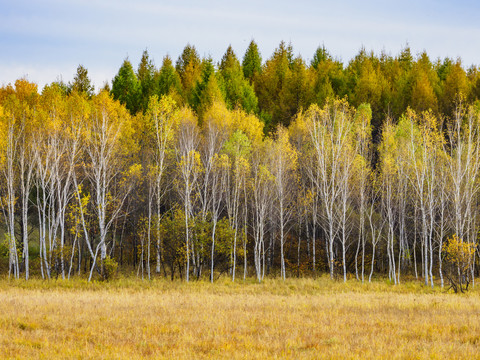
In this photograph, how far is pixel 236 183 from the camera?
31.1 m

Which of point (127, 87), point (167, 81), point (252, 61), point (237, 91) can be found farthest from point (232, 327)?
point (252, 61)

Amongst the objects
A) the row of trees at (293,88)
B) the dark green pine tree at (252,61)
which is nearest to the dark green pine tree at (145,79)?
the row of trees at (293,88)

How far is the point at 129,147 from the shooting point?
34812 millimetres

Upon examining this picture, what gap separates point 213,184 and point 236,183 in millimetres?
1705

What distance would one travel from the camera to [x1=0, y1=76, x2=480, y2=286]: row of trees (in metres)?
28.8

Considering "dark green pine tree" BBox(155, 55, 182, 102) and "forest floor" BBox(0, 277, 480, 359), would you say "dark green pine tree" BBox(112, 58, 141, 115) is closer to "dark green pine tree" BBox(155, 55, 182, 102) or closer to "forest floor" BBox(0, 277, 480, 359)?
"dark green pine tree" BBox(155, 55, 182, 102)

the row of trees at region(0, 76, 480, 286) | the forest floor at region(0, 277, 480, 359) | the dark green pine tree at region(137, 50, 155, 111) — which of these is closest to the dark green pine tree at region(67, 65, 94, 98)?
the dark green pine tree at region(137, 50, 155, 111)

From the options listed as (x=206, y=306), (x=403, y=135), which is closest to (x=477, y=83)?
(x=403, y=135)

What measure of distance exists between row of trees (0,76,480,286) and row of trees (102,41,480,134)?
7568 millimetres

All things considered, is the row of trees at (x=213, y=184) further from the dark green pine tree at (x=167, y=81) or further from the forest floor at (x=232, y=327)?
the dark green pine tree at (x=167, y=81)

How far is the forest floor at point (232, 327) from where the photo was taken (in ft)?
33.3

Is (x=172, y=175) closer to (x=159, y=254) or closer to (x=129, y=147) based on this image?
(x=129, y=147)

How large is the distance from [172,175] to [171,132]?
11.9ft

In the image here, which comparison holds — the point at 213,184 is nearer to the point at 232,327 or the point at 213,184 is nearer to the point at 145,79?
the point at 232,327
